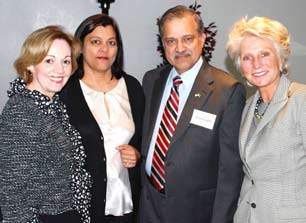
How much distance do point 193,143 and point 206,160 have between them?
5.3 inches

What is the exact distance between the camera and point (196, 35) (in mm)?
2570

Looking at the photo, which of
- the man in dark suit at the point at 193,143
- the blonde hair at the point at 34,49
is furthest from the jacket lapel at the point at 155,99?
the blonde hair at the point at 34,49

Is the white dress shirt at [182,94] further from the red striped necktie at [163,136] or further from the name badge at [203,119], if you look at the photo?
the name badge at [203,119]

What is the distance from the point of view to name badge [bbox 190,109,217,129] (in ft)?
7.79

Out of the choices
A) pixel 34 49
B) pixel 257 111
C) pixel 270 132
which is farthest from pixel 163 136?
Result: pixel 34 49

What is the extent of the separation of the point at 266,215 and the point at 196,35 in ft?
3.91

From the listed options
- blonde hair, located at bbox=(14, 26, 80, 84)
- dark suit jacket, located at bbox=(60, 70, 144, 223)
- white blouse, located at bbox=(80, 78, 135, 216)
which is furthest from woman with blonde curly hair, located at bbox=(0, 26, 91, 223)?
white blouse, located at bbox=(80, 78, 135, 216)

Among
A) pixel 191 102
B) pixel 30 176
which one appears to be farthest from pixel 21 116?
pixel 191 102

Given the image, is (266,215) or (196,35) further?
(196,35)

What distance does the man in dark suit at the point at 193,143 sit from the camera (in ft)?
7.75

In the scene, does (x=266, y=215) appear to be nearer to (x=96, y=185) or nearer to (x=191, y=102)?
(x=191, y=102)

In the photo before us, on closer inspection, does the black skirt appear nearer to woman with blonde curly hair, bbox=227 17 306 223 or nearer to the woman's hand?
the woman's hand

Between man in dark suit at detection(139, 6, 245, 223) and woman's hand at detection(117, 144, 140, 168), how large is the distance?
101 mm

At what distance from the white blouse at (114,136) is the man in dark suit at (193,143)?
138 millimetres
